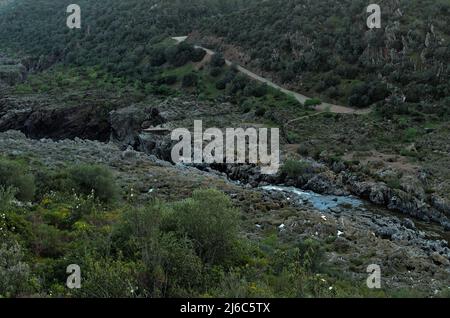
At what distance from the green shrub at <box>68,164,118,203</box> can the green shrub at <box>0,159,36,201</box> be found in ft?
7.11

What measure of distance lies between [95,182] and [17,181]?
3.28 m

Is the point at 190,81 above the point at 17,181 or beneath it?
beneath

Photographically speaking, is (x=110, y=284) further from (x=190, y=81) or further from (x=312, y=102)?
(x=190, y=81)

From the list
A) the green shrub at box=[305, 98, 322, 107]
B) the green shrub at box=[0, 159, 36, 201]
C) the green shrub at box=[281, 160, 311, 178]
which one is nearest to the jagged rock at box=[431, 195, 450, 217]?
the green shrub at box=[281, 160, 311, 178]

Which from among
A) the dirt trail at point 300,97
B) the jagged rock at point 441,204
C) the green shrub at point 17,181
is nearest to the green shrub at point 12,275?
the green shrub at point 17,181

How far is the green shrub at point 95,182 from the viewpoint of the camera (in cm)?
2275

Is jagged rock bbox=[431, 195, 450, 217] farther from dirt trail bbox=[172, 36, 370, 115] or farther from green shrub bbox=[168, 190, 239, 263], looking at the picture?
dirt trail bbox=[172, 36, 370, 115]

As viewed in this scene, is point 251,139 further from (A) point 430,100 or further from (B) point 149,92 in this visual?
(B) point 149,92

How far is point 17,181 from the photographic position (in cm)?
2061

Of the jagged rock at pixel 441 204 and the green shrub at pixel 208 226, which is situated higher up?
the green shrub at pixel 208 226

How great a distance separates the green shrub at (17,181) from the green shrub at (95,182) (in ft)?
7.11

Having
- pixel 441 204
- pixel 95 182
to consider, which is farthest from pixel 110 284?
pixel 441 204

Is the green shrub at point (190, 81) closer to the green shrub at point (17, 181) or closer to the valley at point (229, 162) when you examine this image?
the valley at point (229, 162)

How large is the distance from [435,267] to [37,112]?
42.1 m
